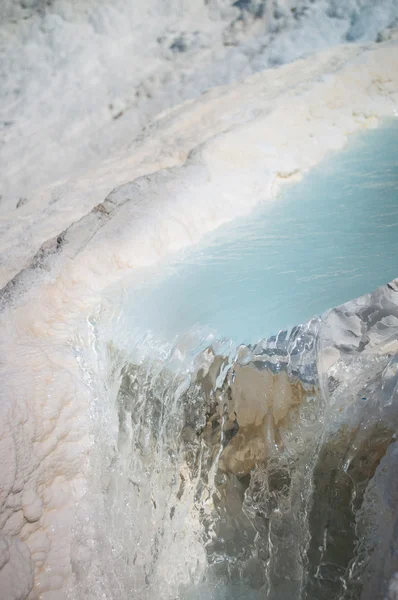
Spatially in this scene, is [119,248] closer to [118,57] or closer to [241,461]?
[241,461]

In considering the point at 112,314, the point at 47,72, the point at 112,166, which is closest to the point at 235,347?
the point at 112,314

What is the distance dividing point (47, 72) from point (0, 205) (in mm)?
1661

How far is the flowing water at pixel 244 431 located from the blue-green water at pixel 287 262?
0.04 feet

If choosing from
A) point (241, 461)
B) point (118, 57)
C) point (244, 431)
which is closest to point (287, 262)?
point (244, 431)

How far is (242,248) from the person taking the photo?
2.64 meters

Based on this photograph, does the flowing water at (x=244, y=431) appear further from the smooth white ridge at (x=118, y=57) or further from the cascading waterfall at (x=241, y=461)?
the smooth white ridge at (x=118, y=57)

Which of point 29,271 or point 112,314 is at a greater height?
point 29,271

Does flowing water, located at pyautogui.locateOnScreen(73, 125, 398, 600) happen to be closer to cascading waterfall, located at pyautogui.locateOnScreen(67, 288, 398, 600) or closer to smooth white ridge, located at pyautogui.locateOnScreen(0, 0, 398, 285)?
cascading waterfall, located at pyautogui.locateOnScreen(67, 288, 398, 600)

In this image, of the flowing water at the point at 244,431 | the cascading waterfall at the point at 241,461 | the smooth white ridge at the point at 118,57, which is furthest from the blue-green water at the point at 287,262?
the smooth white ridge at the point at 118,57

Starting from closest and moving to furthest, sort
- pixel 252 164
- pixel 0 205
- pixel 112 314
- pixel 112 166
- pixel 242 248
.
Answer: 1. pixel 112 314
2. pixel 242 248
3. pixel 252 164
4. pixel 112 166
5. pixel 0 205

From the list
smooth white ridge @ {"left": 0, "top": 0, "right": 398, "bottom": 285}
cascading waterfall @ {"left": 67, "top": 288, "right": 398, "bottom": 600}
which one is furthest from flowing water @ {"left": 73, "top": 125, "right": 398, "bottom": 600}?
→ smooth white ridge @ {"left": 0, "top": 0, "right": 398, "bottom": 285}

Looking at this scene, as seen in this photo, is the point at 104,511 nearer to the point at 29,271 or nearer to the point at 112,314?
the point at 112,314

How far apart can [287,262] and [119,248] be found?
951 mm

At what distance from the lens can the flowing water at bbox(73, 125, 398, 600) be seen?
173 cm
